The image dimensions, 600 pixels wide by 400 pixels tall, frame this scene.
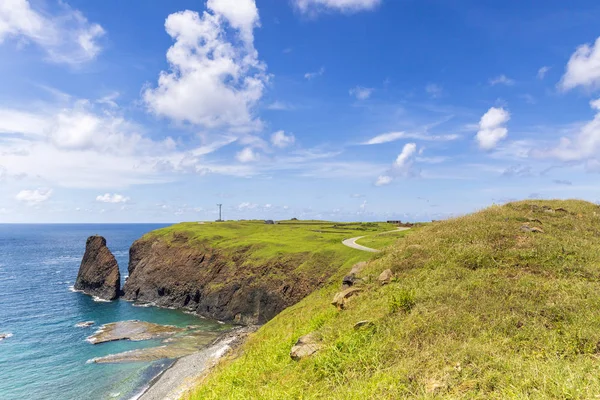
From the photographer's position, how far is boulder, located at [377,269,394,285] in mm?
20766

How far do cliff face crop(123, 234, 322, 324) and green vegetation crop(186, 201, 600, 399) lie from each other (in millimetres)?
35540

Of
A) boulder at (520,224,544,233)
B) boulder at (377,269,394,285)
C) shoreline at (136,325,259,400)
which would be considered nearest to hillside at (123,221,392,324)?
shoreline at (136,325,259,400)

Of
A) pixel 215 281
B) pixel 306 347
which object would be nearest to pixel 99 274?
pixel 215 281

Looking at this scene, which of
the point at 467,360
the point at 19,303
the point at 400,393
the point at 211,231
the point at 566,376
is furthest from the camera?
the point at 211,231

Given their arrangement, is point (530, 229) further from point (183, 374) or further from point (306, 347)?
point (183, 374)

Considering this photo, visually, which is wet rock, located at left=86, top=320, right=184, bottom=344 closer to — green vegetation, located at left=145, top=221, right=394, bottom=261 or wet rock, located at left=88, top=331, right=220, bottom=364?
wet rock, located at left=88, top=331, right=220, bottom=364

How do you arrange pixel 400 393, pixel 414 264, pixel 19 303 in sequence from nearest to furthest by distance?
1. pixel 400 393
2. pixel 414 264
3. pixel 19 303

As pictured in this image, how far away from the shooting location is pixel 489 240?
23.4 m

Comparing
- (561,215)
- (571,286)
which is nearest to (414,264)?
(571,286)

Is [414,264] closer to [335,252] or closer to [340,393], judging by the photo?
[340,393]

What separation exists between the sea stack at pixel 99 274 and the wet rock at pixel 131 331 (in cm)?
2521

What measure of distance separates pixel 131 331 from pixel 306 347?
49.6 meters

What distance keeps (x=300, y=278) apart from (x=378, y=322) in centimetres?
4245

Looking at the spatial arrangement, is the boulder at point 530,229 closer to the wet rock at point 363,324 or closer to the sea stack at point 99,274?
the wet rock at point 363,324
